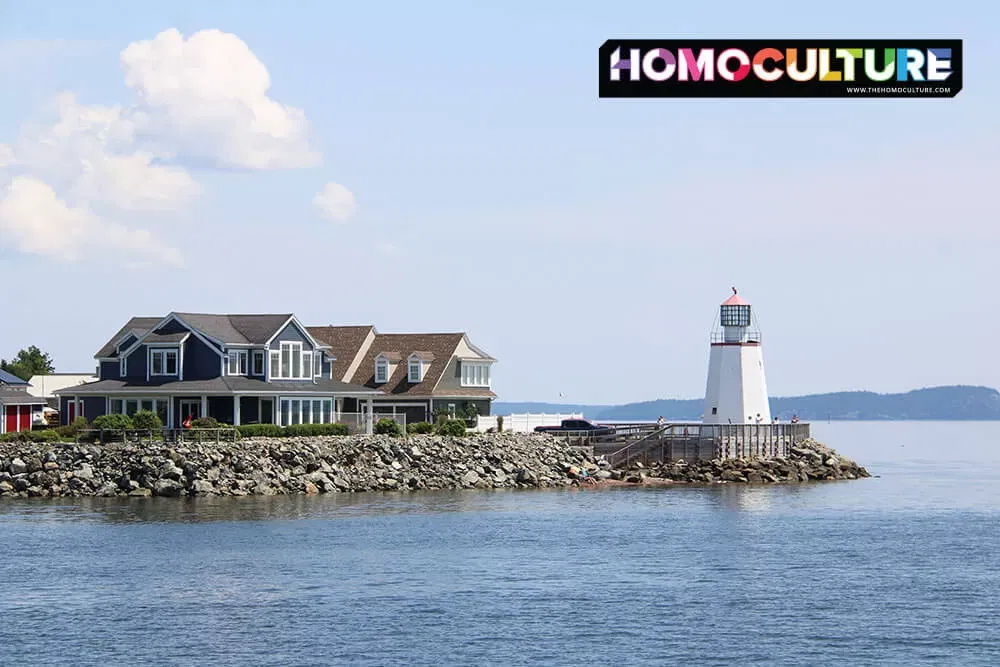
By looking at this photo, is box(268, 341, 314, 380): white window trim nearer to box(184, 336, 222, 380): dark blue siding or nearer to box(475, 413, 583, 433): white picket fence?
box(184, 336, 222, 380): dark blue siding

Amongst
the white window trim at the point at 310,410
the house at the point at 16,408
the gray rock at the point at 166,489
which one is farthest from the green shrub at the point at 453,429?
the house at the point at 16,408

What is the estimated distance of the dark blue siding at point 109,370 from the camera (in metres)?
76.6

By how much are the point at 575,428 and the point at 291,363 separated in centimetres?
1923

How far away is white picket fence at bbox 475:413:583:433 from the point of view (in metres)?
83.4

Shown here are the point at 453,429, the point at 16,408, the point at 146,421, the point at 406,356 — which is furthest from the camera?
the point at 406,356

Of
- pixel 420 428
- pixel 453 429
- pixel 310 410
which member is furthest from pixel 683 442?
pixel 310 410

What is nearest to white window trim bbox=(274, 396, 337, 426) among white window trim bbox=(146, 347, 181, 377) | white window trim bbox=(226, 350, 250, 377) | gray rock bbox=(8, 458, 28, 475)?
white window trim bbox=(226, 350, 250, 377)

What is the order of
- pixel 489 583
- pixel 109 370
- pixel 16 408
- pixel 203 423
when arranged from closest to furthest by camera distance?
pixel 489 583, pixel 203 423, pixel 109 370, pixel 16 408

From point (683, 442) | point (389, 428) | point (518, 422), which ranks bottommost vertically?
point (683, 442)

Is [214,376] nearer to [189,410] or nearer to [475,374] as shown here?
[189,410]

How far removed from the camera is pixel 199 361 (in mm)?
73938

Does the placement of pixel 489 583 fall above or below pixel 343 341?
below

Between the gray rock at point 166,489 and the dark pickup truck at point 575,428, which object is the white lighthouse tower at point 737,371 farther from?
the gray rock at point 166,489

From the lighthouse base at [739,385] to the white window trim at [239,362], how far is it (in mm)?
26385
